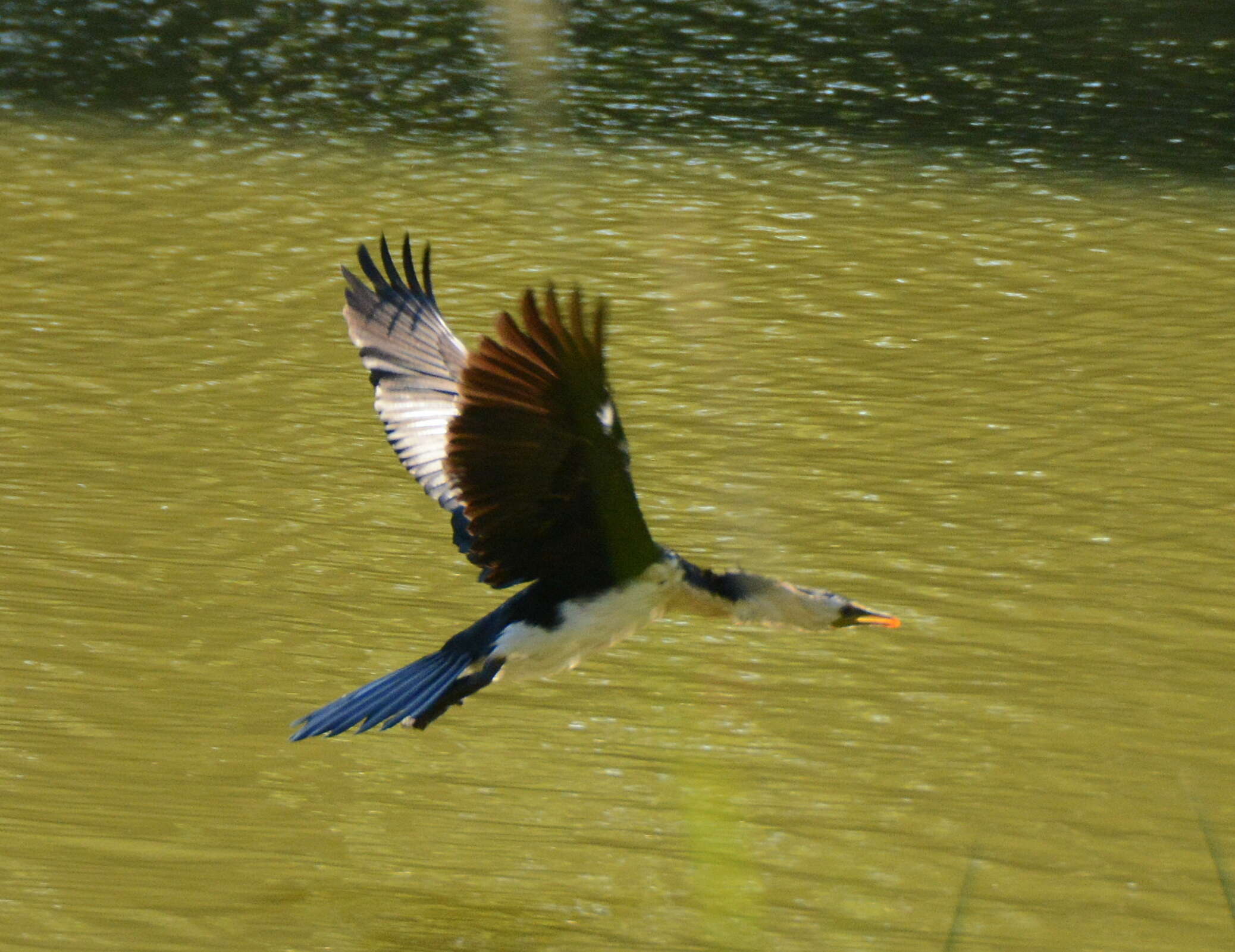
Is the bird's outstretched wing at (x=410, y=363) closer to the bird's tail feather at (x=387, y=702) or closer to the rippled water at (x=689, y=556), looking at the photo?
the bird's tail feather at (x=387, y=702)

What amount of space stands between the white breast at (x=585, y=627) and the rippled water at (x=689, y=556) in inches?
16.7

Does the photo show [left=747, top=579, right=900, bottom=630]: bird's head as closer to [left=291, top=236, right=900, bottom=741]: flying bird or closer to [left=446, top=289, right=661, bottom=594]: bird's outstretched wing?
[left=291, top=236, right=900, bottom=741]: flying bird

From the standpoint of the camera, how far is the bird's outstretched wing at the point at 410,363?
13.5ft

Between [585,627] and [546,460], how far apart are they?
0.45m

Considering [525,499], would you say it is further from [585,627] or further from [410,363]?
[410,363]

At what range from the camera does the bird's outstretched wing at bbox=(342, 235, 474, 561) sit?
13.5 ft

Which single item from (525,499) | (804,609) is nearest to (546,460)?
(525,499)

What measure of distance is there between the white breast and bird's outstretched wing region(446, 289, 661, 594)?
0.03 metres

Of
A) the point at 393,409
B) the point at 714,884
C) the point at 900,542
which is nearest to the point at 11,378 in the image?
the point at 393,409

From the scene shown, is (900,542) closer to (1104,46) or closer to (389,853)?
(389,853)

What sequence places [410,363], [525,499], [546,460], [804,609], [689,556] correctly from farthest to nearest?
[689,556]
[410,363]
[804,609]
[525,499]
[546,460]

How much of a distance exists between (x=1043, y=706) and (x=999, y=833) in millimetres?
618

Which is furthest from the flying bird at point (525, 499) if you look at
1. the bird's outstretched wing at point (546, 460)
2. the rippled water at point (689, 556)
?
the rippled water at point (689, 556)

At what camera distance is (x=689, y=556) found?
5.21 metres
